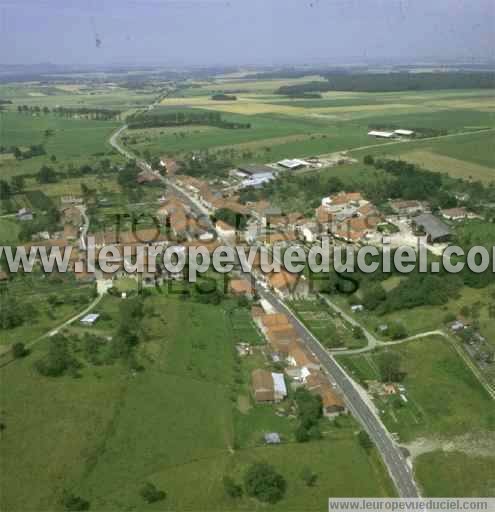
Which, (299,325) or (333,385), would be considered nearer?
(333,385)

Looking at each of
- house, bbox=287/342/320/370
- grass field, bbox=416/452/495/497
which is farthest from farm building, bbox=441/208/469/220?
grass field, bbox=416/452/495/497

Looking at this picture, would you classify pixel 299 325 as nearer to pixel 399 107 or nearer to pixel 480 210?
pixel 480 210

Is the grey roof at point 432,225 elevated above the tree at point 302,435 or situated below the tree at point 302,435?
above

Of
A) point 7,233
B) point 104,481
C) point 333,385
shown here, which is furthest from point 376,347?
point 7,233

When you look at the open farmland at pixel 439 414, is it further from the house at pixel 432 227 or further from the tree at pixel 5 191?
the tree at pixel 5 191

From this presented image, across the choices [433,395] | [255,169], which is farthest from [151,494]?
[255,169]

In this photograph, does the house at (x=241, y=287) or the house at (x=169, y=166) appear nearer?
the house at (x=241, y=287)

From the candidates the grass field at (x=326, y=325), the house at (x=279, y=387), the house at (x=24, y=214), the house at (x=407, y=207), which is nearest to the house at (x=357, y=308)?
the grass field at (x=326, y=325)
